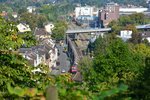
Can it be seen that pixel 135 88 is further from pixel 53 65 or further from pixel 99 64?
pixel 53 65

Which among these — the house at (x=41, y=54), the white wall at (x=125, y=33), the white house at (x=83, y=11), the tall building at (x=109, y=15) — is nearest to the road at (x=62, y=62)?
the house at (x=41, y=54)

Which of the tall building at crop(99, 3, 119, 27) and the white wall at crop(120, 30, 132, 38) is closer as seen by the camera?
the white wall at crop(120, 30, 132, 38)

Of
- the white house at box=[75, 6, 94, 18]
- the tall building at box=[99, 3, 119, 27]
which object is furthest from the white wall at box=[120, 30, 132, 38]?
the white house at box=[75, 6, 94, 18]

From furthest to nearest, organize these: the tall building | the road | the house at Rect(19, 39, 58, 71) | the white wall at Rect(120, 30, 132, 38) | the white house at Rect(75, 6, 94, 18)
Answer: the white house at Rect(75, 6, 94, 18) < the tall building < the white wall at Rect(120, 30, 132, 38) < the road < the house at Rect(19, 39, 58, 71)

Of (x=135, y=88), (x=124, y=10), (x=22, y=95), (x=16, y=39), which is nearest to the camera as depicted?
(x=22, y=95)

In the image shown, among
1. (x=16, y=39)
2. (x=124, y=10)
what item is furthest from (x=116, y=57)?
(x=124, y=10)

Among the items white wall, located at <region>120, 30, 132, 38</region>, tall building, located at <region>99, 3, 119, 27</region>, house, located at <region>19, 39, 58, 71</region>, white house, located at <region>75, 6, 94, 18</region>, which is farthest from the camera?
white house, located at <region>75, 6, 94, 18</region>

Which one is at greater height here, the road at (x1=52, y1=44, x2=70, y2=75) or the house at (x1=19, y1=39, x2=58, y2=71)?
the house at (x1=19, y1=39, x2=58, y2=71)

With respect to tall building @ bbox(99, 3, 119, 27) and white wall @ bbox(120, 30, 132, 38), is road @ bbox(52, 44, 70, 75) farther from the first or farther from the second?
tall building @ bbox(99, 3, 119, 27)

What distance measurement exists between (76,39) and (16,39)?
1025 inches

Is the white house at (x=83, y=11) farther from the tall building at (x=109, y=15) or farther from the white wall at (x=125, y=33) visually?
the white wall at (x=125, y=33)

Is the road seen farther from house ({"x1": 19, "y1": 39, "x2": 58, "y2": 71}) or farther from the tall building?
the tall building

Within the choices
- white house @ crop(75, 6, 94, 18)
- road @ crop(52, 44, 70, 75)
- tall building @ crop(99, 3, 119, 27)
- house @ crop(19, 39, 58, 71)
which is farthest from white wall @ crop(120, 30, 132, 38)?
white house @ crop(75, 6, 94, 18)

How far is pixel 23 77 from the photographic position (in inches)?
91.7
